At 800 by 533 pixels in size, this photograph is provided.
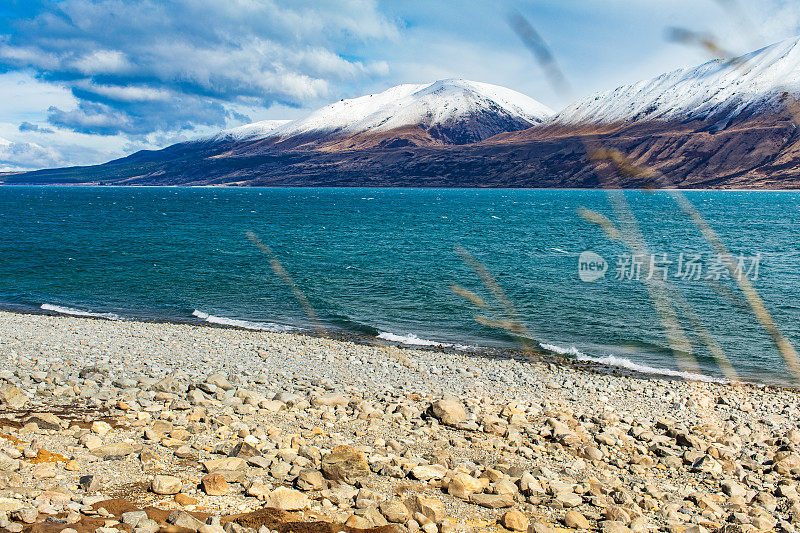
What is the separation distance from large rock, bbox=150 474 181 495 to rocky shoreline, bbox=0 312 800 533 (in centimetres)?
3

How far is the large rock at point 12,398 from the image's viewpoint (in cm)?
1401

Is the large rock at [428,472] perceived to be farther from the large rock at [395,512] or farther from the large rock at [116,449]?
the large rock at [116,449]

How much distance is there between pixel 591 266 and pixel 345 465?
4484 centimetres

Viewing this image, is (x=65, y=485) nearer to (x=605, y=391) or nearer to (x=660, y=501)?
(x=660, y=501)

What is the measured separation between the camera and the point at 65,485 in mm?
9844

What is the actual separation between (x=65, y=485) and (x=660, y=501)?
1063cm

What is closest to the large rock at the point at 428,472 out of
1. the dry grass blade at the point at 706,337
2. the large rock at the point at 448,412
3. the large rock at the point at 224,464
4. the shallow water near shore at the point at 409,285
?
the large rock at the point at 448,412

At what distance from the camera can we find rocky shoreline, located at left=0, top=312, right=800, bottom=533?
9734 mm

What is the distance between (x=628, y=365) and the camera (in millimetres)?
24359

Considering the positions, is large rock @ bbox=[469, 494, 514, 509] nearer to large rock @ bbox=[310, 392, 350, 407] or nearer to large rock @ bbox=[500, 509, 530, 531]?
large rock @ bbox=[500, 509, 530, 531]

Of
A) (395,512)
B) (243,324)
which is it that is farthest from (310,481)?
(243,324)

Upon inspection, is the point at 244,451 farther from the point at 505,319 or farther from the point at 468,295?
the point at 468,295

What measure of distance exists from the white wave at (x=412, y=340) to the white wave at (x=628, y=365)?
4.02 metres

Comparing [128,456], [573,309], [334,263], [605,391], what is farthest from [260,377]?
[334,263]
